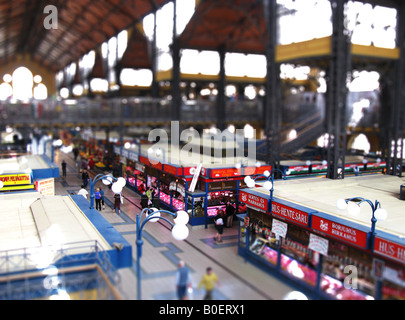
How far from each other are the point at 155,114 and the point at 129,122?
9.70ft

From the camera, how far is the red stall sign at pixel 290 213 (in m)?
13.6

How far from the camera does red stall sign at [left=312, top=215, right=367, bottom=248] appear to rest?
11.5m

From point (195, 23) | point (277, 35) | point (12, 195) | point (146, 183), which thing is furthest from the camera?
point (195, 23)

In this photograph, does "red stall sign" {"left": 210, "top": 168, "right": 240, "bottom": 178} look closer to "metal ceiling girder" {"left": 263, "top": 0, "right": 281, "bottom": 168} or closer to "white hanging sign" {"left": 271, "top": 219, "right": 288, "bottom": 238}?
"metal ceiling girder" {"left": 263, "top": 0, "right": 281, "bottom": 168}

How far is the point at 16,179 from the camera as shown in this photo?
60.4ft

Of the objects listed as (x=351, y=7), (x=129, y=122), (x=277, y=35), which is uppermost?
(x=351, y=7)

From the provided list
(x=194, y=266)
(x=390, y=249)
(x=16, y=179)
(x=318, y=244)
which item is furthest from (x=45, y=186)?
(x=390, y=249)

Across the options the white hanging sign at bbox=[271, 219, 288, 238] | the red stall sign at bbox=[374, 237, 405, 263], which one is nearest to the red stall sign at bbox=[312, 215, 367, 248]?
the red stall sign at bbox=[374, 237, 405, 263]

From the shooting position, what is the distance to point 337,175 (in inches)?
816

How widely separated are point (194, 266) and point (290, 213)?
416cm

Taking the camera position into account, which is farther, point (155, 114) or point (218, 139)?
point (155, 114)

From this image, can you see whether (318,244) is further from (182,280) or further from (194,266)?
(182,280)
